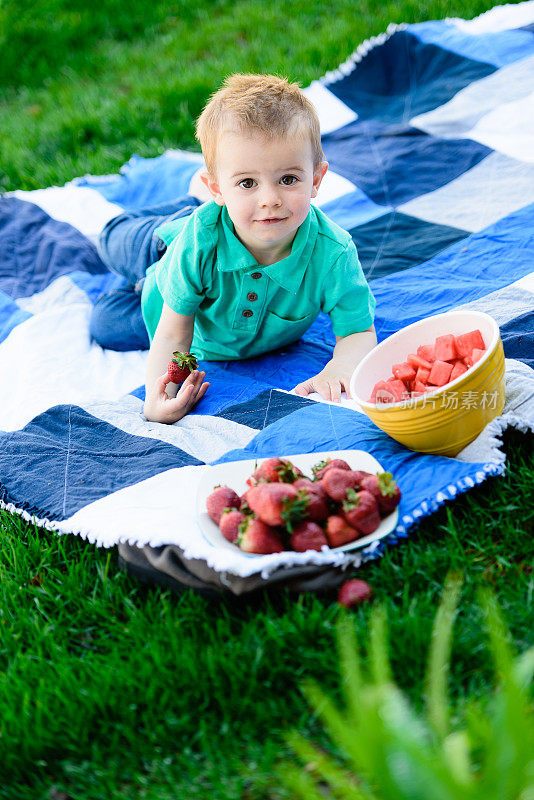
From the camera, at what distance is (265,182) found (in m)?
2.11

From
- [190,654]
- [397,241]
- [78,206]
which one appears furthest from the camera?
[78,206]

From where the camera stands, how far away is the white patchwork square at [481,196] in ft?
10.2

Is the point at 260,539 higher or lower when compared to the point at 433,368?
lower

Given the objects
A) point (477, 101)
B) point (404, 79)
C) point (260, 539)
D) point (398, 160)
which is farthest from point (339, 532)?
point (404, 79)

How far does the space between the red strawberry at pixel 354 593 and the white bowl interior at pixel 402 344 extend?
1.72 feet

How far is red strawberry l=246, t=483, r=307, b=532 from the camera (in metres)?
1.60

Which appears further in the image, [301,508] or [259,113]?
[259,113]

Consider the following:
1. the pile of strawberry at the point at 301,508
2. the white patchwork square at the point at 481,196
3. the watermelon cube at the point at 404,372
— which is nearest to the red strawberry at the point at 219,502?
the pile of strawberry at the point at 301,508

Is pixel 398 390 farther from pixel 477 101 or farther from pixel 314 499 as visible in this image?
Answer: pixel 477 101

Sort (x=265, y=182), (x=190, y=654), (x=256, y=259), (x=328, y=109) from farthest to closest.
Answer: (x=328, y=109) < (x=256, y=259) < (x=265, y=182) < (x=190, y=654)

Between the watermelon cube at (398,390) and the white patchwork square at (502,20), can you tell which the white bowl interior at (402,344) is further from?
the white patchwork square at (502,20)

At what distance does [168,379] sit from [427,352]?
80 cm

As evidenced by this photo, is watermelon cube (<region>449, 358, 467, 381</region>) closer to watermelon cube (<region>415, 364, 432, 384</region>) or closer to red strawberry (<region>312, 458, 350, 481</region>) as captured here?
watermelon cube (<region>415, 364, 432, 384</region>)

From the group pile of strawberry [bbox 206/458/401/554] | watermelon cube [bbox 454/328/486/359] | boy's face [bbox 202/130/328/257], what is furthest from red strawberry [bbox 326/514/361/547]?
boy's face [bbox 202/130/328/257]
